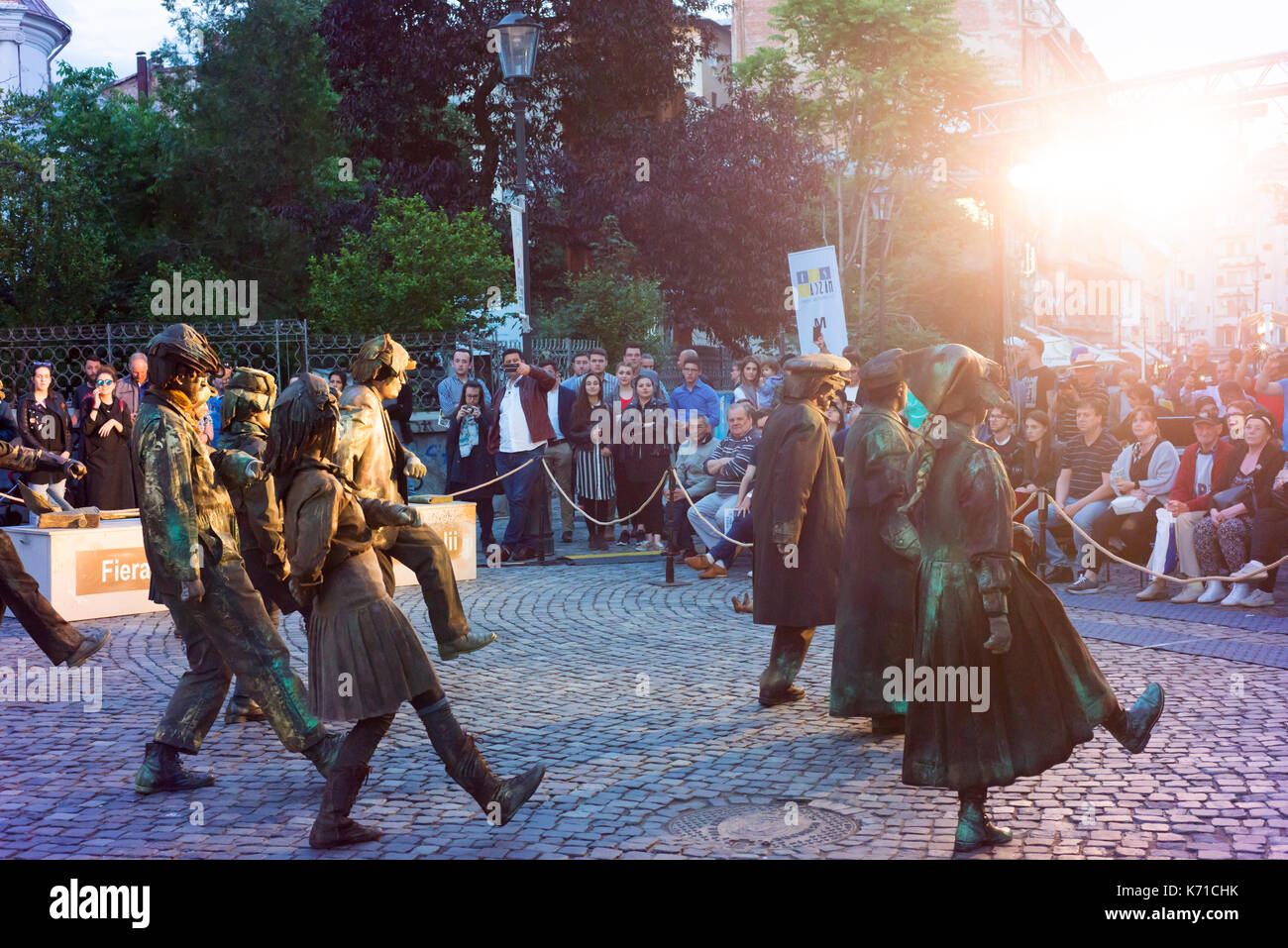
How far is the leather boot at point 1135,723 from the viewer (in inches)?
204

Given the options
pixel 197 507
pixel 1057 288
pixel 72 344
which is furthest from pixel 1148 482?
pixel 1057 288

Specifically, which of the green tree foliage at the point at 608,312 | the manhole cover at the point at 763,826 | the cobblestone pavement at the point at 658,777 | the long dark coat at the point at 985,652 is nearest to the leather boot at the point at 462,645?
the cobblestone pavement at the point at 658,777

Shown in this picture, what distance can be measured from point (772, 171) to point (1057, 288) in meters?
30.1

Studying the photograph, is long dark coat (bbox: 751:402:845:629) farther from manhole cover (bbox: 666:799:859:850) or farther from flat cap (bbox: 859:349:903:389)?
manhole cover (bbox: 666:799:859:850)

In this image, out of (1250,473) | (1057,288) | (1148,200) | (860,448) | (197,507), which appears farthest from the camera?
(1148,200)

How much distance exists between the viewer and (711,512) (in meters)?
12.8

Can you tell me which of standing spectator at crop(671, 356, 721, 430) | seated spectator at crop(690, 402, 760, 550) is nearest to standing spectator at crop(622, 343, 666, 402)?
standing spectator at crop(671, 356, 721, 430)

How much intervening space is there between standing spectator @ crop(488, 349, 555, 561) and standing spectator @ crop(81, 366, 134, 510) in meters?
4.07

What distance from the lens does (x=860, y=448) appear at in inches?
256

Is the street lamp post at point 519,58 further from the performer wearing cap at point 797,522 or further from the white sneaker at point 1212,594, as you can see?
the performer wearing cap at point 797,522

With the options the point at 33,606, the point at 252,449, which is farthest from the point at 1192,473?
the point at 33,606

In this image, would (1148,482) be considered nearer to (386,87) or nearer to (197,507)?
(197,507)

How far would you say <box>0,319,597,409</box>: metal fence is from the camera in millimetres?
17641

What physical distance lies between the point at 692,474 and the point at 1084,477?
3772mm
